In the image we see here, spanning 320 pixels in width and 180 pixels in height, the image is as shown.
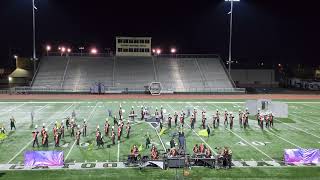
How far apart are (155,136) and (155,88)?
2473 centimetres

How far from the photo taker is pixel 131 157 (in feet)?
54.9

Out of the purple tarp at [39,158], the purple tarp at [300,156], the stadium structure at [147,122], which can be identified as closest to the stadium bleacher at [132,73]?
the stadium structure at [147,122]

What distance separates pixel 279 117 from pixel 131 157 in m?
16.4

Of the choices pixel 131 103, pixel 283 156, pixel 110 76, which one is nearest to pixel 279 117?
pixel 283 156

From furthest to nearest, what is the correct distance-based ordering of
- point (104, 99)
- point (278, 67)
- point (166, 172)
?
point (278, 67), point (104, 99), point (166, 172)

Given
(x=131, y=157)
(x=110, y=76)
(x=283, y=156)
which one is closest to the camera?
(x=131, y=157)

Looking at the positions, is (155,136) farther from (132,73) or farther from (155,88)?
(132,73)

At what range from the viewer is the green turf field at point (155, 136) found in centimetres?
1816

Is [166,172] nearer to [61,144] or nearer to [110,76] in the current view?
[61,144]

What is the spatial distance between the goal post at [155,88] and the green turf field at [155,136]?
9.70 metres

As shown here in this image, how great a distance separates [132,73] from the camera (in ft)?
174

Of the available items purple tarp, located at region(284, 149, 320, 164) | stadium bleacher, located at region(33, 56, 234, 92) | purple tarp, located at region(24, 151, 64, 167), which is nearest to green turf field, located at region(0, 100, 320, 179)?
purple tarp, located at region(284, 149, 320, 164)

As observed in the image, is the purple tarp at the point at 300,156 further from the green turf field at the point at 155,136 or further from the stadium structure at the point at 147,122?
the green turf field at the point at 155,136

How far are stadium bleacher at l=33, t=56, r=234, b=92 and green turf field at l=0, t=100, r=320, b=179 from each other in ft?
45.4
